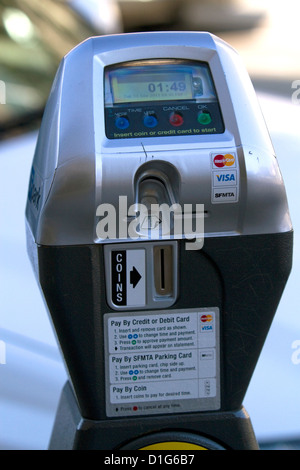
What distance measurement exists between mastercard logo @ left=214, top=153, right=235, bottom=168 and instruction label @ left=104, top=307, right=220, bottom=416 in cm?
29

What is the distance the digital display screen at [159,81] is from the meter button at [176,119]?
0.15 feet

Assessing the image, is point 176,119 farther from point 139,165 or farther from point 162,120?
point 139,165

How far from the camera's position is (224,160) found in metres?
1.47

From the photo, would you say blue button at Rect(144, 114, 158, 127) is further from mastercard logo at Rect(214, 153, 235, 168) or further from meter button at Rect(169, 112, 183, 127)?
mastercard logo at Rect(214, 153, 235, 168)

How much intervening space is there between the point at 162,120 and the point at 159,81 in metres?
0.10

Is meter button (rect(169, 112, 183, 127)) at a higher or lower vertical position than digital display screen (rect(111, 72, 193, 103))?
lower

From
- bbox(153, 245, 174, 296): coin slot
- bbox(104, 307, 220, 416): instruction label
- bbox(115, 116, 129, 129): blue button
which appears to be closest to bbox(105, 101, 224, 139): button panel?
bbox(115, 116, 129, 129): blue button

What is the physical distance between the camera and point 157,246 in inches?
58.5

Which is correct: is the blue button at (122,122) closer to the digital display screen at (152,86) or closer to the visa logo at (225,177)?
the digital display screen at (152,86)

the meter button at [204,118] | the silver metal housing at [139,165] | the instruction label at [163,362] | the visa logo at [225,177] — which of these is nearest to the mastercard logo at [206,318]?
the instruction label at [163,362]

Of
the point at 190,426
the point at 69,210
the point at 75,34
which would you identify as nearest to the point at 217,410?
the point at 190,426

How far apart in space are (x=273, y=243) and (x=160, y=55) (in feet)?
1.49

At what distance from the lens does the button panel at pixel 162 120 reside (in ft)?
4.95

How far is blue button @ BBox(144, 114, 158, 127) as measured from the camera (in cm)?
152
